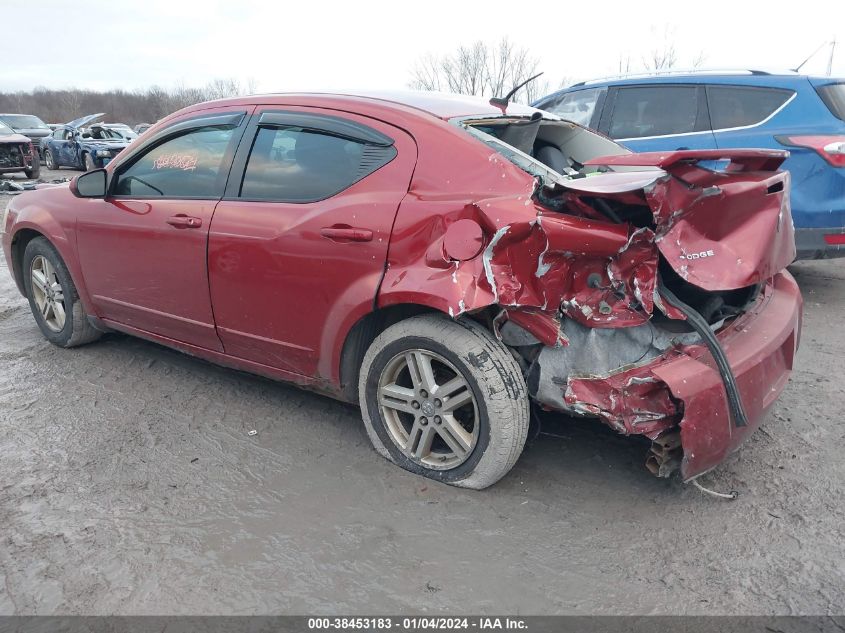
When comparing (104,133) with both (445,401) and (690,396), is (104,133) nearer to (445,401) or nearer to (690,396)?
(445,401)

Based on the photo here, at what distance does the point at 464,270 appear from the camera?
2477mm

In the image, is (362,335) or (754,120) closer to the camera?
(362,335)

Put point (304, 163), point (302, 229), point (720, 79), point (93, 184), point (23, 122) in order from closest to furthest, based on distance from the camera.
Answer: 1. point (302, 229)
2. point (304, 163)
3. point (93, 184)
4. point (720, 79)
5. point (23, 122)

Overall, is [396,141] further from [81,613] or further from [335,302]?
[81,613]

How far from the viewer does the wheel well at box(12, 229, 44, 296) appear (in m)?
4.41

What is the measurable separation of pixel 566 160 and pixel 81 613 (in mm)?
3026

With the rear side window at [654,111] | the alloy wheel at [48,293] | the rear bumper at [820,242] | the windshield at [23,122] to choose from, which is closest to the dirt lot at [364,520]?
the alloy wheel at [48,293]

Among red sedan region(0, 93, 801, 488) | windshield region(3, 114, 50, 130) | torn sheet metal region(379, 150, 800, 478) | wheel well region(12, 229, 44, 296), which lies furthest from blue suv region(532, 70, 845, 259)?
windshield region(3, 114, 50, 130)

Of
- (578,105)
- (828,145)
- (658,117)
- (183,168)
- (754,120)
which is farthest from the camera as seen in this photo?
(578,105)

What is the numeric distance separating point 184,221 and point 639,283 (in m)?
2.28

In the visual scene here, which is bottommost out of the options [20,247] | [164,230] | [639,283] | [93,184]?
[20,247]

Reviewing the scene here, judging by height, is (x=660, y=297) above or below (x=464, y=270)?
below

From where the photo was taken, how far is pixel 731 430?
93.4 inches

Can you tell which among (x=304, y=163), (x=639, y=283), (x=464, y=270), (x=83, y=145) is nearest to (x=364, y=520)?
(x=464, y=270)
